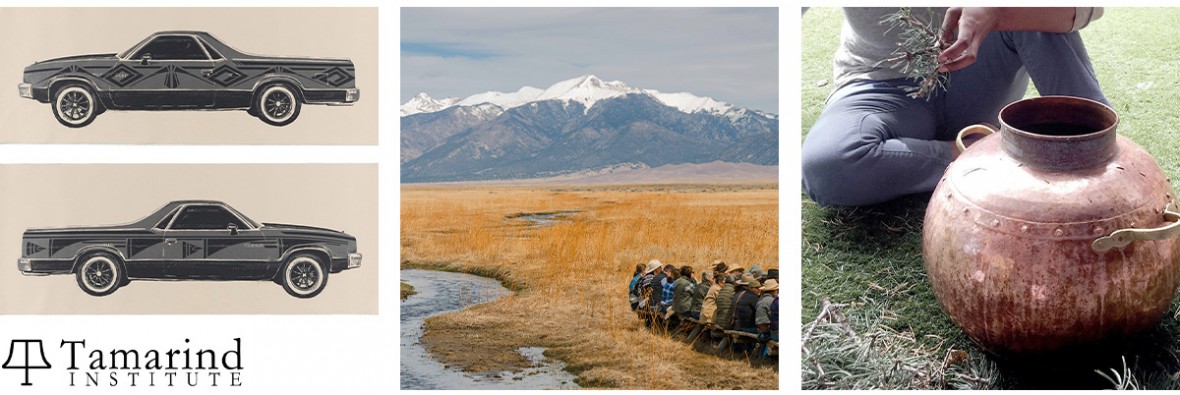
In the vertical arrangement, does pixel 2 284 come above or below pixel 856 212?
below

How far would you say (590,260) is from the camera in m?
4.41

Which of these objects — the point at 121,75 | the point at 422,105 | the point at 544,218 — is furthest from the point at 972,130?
the point at 121,75

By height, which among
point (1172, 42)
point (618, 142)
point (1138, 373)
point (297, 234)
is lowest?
point (1138, 373)

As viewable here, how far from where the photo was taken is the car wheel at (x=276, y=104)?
4504 millimetres

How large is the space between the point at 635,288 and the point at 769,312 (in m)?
0.55

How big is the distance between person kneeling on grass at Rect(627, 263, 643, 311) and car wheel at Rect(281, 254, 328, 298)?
1291mm

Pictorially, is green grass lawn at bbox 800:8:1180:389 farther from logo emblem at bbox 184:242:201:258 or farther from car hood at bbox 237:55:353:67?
logo emblem at bbox 184:242:201:258

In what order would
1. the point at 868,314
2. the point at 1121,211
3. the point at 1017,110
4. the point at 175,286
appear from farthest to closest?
1. the point at 175,286
2. the point at 868,314
3. the point at 1017,110
4. the point at 1121,211

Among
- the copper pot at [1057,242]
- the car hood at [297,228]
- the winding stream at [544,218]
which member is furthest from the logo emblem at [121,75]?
the copper pot at [1057,242]

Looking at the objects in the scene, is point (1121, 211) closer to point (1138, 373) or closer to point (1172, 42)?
point (1138, 373)

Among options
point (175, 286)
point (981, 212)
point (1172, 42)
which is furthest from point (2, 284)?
point (1172, 42)

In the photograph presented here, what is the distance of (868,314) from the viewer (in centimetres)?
414

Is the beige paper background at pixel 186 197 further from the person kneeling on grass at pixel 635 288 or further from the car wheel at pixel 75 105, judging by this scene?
the person kneeling on grass at pixel 635 288

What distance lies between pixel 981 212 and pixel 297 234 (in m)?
2.73
